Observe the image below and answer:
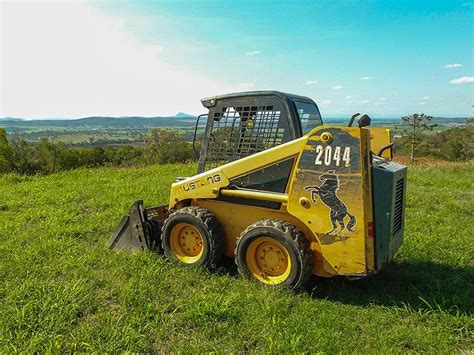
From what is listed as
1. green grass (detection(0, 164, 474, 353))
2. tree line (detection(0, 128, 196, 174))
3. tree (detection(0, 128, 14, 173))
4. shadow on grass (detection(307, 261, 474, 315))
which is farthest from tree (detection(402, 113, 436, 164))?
shadow on grass (detection(307, 261, 474, 315))

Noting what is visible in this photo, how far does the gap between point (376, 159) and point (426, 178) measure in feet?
25.0

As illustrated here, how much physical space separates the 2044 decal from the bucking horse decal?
0.10 metres

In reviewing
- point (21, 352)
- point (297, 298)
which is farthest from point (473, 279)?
point (21, 352)

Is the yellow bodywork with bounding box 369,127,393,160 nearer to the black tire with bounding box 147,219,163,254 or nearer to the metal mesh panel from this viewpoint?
the metal mesh panel

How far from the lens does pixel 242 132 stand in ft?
15.5

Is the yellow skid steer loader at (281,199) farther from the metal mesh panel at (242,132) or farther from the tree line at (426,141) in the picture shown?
the tree line at (426,141)

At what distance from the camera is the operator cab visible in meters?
4.41

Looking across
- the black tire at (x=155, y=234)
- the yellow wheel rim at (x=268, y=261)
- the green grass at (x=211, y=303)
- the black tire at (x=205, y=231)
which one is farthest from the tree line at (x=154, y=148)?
the yellow wheel rim at (x=268, y=261)

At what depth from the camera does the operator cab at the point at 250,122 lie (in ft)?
14.5

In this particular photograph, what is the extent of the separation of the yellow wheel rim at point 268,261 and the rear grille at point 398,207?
1.14 metres

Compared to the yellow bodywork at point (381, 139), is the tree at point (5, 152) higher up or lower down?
lower down

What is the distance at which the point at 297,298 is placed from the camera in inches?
158

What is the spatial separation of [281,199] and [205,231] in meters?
0.96

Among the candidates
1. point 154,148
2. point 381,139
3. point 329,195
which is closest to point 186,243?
point 329,195
